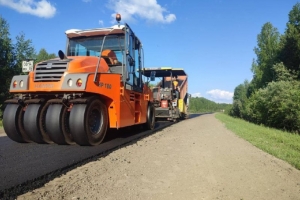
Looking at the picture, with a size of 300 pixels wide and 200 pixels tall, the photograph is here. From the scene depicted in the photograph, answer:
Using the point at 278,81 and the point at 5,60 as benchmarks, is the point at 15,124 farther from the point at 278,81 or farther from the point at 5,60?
the point at 278,81

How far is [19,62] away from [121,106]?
20.1m

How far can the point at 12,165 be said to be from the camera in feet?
12.5

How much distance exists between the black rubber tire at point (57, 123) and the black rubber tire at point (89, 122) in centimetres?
21

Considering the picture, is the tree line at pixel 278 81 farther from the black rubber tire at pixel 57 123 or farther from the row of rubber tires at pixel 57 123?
the black rubber tire at pixel 57 123

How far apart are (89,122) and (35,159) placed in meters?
1.56

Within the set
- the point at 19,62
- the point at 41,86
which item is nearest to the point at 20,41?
the point at 19,62

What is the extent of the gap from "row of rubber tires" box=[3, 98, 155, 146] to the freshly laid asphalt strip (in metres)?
0.18

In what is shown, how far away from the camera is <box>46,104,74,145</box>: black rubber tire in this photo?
516 centimetres

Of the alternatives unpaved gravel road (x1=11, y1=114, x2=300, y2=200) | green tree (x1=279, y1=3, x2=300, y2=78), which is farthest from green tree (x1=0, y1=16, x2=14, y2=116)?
green tree (x1=279, y1=3, x2=300, y2=78)

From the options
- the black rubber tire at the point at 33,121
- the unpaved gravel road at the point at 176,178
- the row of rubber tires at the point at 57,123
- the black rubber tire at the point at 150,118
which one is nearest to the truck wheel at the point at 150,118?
the black rubber tire at the point at 150,118

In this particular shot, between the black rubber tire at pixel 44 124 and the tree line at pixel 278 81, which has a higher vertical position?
the tree line at pixel 278 81

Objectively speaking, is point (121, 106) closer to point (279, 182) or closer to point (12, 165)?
point (12, 165)

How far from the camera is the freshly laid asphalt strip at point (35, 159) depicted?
10.7ft

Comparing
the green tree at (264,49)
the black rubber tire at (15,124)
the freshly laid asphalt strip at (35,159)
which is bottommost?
the freshly laid asphalt strip at (35,159)
